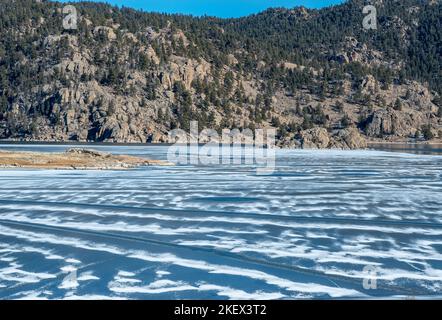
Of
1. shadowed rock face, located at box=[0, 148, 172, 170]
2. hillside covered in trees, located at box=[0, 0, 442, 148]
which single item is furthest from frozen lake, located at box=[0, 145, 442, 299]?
hillside covered in trees, located at box=[0, 0, 442, 148]

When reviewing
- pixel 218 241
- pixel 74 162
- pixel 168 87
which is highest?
pixel 168 87

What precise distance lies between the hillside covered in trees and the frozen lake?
65.2 m

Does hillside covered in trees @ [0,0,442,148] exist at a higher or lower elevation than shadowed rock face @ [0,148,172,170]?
higher

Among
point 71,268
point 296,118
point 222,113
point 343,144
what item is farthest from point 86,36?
point 71,268

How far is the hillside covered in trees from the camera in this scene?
113m

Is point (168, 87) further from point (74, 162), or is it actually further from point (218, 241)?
point (218, 241)

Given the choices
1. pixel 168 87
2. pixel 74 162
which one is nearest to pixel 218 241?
pixel 74 162

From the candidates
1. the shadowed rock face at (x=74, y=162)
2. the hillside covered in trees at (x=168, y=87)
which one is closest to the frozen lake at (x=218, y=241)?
the shadowed rock face at (x=74, y=162)

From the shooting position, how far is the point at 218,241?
40.8ft

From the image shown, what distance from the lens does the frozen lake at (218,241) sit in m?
8.98

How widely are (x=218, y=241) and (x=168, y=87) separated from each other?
122405 mm

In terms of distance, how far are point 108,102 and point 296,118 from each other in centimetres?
5029

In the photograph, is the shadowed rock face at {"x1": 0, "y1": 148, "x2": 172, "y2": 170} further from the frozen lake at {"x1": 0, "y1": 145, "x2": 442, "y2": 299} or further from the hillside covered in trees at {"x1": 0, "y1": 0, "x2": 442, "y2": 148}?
the hillside covered in trees at {"x1": 0, "y1": 0, "x2": 442, "y2": 148}

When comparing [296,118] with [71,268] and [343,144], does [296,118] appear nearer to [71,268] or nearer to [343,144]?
[343,144]
